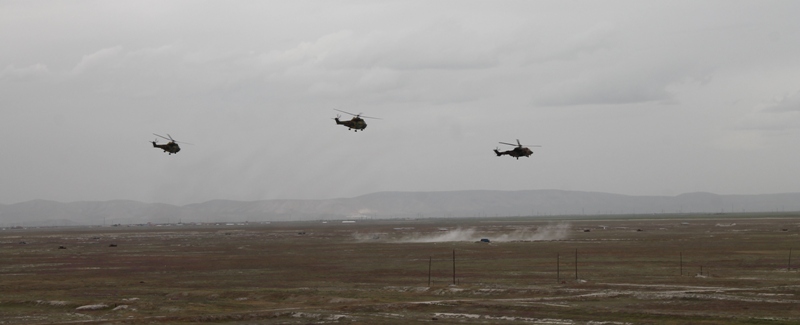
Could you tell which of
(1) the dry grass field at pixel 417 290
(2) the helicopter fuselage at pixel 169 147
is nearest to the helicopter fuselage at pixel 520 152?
(1) the dry grass field at pixel 417 290

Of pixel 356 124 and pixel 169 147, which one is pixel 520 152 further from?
pixel 169 147

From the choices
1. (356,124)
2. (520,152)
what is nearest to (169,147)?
(356,124)

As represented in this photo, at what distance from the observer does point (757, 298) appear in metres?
45.4

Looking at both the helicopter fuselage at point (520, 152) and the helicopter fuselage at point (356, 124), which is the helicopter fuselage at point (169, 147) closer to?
the helicopter fuselage at point (356, 124)

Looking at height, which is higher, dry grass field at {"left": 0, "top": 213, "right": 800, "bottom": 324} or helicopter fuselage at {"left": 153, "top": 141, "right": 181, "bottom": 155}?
helicopter fuselage at {"left": 153, "top": 141, "right": 181, "bottom": 155}

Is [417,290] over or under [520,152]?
under

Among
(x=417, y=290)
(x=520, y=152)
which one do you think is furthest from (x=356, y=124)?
(x=417, y=290)

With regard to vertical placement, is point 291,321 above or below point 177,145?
below

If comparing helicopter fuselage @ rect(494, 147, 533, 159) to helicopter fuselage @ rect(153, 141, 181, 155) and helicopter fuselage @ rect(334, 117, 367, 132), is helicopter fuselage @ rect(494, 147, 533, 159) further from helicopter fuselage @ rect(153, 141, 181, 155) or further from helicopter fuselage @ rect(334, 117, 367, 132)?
helicopter fuselage @ rect(153, 141, 181, 155)

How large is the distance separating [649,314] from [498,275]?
23.9 meters

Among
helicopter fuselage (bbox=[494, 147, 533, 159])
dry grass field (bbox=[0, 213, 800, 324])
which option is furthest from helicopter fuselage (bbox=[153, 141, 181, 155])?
helicopter fuselage (bbox=[494, 147, 533, 159])

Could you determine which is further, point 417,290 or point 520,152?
Result: point 520,152

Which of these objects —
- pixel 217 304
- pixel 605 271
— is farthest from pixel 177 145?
pixel 605 271

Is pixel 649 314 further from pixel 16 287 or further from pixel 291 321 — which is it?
pixel 16 287
